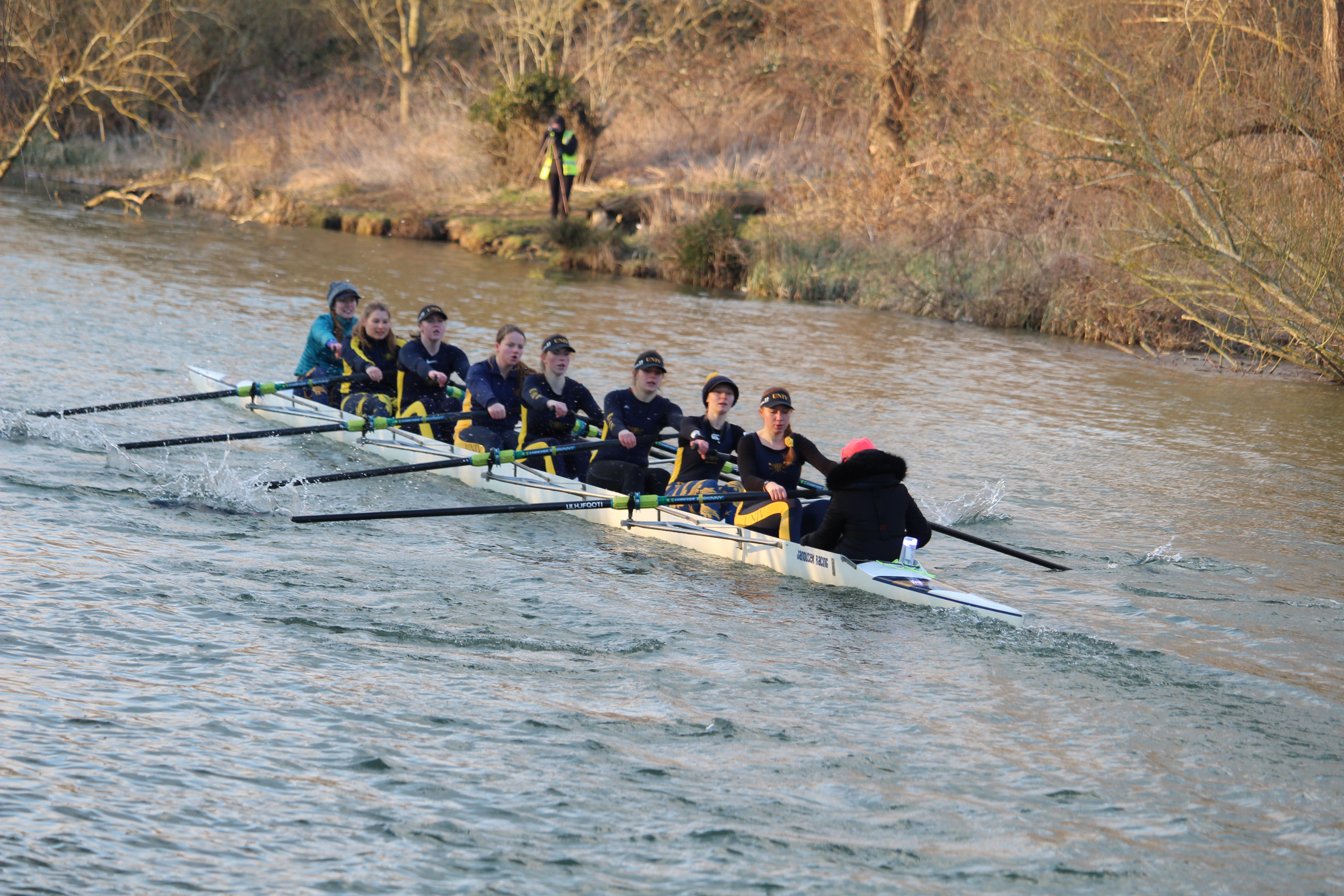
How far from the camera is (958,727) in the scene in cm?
573

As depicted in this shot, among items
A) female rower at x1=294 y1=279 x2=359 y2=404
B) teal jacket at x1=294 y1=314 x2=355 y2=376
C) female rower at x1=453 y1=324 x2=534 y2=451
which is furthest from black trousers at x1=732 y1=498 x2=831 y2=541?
teal jacket at x1=294 y1=314 x2=355 y2=376

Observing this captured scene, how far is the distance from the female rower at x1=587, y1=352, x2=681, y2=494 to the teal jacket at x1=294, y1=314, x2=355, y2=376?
11.1 feet

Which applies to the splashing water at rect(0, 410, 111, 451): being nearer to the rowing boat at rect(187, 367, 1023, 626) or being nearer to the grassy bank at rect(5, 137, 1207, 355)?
the rowing boat at rect(187, 367, 1023, 626)

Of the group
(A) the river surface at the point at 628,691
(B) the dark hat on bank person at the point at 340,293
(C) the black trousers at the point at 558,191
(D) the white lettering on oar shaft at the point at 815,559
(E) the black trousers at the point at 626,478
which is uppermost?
(C) the black trousers at the point at 558,191

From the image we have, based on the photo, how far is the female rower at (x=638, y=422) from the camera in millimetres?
9164

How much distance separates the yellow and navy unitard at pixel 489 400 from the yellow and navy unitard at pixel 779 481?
2.35m

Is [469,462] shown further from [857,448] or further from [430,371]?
[857,448]

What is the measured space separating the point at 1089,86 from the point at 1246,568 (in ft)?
47.7

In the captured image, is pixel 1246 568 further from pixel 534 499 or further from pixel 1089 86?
pixel 1089 86

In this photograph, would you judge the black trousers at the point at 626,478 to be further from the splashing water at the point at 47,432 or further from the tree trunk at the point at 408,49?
the tree trunk at the point at 408,49

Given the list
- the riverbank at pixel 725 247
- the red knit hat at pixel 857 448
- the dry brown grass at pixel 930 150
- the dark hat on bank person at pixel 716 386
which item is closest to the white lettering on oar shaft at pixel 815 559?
the red knit hat at pixel 857 448

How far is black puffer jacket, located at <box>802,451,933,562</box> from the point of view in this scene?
290 inches

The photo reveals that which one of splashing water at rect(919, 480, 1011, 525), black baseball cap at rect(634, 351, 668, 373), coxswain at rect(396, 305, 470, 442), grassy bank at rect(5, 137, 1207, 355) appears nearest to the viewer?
black baseball cap at rect(634, 351, 668, 373)

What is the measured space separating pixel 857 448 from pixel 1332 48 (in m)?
10.9
